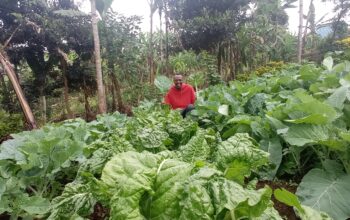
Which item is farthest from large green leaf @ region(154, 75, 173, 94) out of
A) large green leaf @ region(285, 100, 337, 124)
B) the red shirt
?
large green leaf @ region(285, 100, 337, 124)

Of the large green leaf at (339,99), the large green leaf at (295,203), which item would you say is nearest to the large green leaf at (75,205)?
the large green leaf at (295,203)

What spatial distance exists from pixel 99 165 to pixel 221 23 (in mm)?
11960

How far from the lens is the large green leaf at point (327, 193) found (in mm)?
2031

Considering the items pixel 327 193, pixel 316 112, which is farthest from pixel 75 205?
pixel 316 112

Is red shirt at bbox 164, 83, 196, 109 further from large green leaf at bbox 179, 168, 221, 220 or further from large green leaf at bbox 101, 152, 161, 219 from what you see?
large green leaf at bbox 179, 168, 221, 220

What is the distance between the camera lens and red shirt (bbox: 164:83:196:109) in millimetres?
6367

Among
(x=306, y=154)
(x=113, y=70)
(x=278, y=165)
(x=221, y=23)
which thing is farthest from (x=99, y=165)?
(x=221, y=23)

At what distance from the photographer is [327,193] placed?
2154 millimetres

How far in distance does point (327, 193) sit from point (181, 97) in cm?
440

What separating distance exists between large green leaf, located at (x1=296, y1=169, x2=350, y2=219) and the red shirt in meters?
4.11

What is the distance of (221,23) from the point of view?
42.7 ft

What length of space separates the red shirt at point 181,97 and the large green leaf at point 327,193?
411 cm

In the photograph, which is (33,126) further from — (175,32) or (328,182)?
(175,32)

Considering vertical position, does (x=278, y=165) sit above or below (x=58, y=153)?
below
